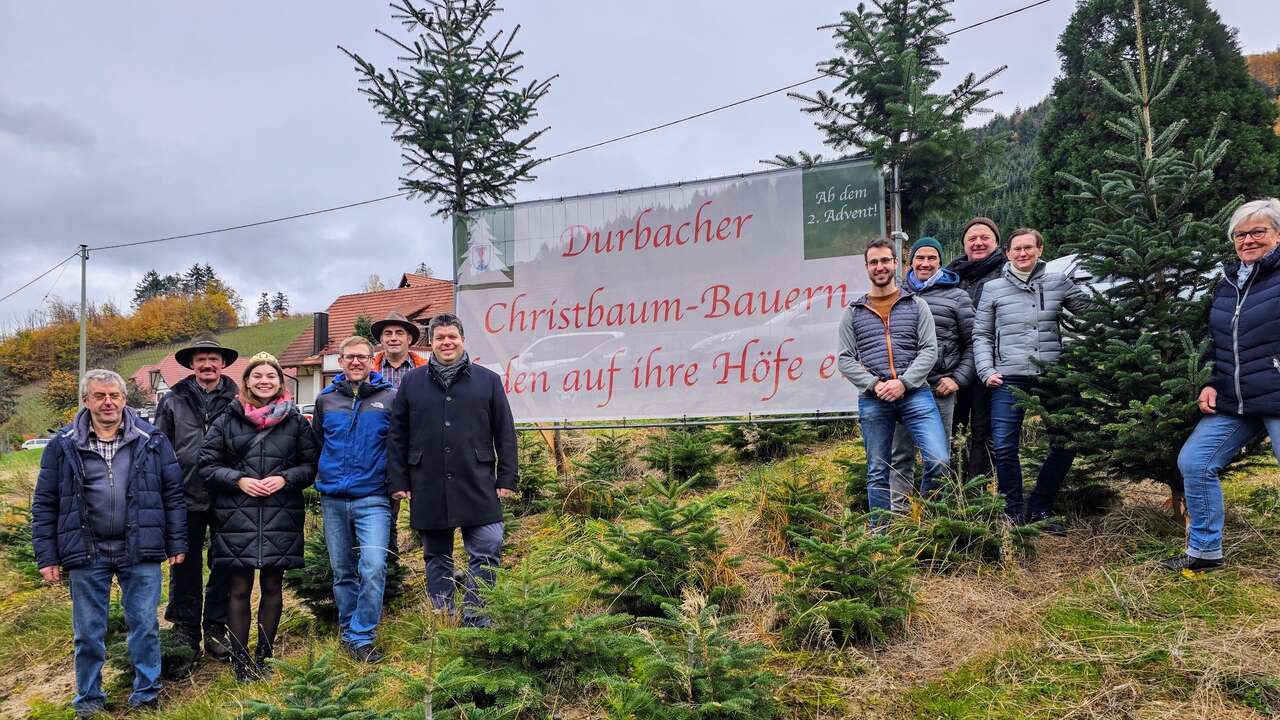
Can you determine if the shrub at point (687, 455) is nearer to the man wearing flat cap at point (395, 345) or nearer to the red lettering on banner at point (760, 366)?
the red lettering on banner at point (760, 366)

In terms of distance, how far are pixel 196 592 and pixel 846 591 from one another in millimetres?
3798

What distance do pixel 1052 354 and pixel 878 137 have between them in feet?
6.99

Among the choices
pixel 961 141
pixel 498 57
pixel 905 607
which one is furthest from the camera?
pixel 498 57

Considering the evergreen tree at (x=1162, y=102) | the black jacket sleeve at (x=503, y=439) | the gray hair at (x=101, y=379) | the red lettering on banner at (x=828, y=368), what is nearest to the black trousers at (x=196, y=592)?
the gray hair at (x=101, y=379)

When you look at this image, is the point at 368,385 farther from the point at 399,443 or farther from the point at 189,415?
the point at 189,415

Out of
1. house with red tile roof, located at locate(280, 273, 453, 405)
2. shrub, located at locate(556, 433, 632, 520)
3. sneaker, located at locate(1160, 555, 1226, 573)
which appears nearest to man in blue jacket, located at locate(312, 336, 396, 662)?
shrub, located at locate(556, 433, 632, 520)

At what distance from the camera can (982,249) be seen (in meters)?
4.22

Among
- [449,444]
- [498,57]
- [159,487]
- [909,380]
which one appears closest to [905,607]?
[909,380]

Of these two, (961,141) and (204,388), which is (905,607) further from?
(204,388)

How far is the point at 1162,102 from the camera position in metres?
15.5

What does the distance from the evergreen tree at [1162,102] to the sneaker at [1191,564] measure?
12.6m

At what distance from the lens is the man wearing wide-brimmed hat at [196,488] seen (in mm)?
4070

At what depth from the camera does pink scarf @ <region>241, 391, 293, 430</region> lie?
3891 mm

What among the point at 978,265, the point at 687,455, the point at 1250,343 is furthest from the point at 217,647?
the point at 1250,343
